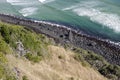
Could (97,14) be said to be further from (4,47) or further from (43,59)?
(4,47)

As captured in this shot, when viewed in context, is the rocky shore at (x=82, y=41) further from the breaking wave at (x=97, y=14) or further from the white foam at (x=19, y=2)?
the white foam at (x=19, y=2)

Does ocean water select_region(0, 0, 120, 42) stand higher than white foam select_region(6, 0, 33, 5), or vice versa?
ocean water select_region(0, 0, 120, 42)

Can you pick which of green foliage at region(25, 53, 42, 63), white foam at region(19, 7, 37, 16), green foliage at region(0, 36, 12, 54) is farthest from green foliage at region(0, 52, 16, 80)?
white foam at region(19, 7, 37, 16)

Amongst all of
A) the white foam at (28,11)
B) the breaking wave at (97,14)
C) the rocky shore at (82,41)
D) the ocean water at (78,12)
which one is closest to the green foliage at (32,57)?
the rocky shore at (82,41)

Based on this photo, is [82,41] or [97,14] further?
[97,14]

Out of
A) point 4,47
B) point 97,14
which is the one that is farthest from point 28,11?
point 4,47

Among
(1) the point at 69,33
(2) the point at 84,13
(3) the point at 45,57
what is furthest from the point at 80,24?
(3) the point at 45,57

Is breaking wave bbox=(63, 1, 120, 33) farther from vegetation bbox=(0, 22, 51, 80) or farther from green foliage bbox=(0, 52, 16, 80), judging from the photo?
green foliage bbox=(0, 52, 16, 80)
